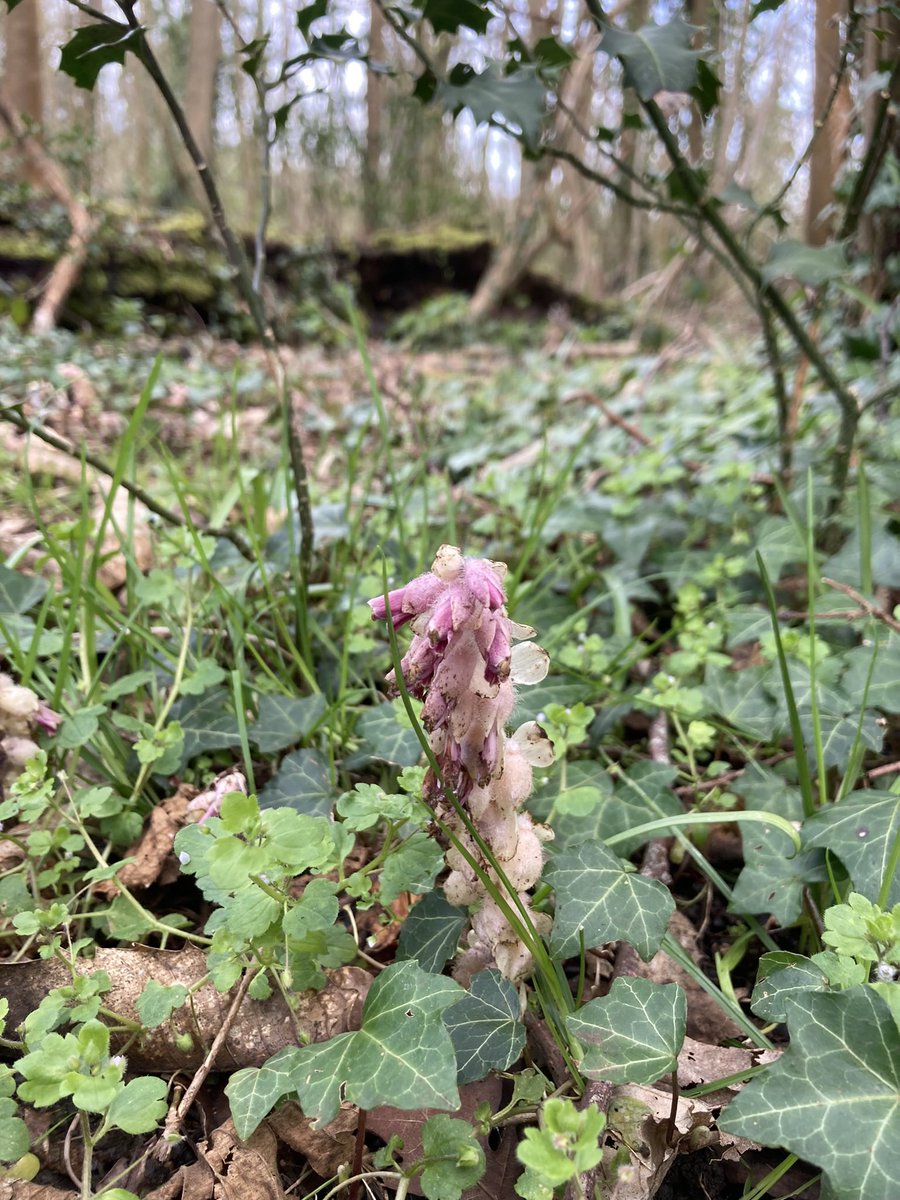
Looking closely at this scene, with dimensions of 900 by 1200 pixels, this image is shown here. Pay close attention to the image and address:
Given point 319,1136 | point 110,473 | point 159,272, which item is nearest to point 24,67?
point 159,272

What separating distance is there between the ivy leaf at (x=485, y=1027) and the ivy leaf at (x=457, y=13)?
165 centimetres

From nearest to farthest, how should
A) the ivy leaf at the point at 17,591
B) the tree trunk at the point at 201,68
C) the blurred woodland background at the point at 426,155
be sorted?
the ivy leaf at the point at 17,591, the blurred woodland background at the point at 426,155, the tree trunk at the point at 201,68

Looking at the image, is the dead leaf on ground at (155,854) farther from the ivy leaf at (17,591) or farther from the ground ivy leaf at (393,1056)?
the ivy leaf at (17,591)

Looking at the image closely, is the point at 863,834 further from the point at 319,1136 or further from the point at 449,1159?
the point at 319,1136

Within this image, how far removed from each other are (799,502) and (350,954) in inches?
71.8

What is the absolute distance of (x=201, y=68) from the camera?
8.92m

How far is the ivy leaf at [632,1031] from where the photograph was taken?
0.85 meters

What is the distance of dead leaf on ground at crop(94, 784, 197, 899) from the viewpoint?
1237 millimetres

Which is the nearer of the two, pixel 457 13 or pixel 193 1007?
pixel 193 1007

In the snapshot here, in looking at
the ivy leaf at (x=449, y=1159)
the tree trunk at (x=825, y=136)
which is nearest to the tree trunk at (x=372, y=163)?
the tree trunk at (x=825, y=136)

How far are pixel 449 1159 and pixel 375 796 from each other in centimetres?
42

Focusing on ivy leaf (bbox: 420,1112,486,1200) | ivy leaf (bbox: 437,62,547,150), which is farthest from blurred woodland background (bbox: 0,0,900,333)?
ivy leaf (bbox: 420,1112,486,1200)

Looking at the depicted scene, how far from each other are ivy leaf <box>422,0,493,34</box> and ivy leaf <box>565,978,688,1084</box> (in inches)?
65.2

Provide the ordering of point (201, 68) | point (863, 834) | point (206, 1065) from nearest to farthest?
point (206, 1065) → point (863, 834) → point (201, 68)
